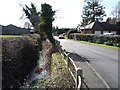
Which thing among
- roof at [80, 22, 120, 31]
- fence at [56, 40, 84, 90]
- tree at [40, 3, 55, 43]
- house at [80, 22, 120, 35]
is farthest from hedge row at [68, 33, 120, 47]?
fence at [56, 40, 84, 90]

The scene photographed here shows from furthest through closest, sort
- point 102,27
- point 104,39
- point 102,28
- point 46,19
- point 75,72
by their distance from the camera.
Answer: point 102,27 < point 102,28 < point 104,39 < point 46,19 < point 75,72

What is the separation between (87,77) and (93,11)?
54.5 meters

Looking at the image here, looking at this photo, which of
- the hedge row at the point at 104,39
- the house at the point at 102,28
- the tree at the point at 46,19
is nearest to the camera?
the tree at the point at 46,19

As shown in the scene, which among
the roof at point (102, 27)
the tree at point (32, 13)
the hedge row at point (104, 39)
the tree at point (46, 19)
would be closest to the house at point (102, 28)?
the roof at point (102, 27)

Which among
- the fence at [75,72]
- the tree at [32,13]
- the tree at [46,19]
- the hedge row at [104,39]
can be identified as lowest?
the fence at [75,72]

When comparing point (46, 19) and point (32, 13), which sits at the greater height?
point (32, 13)

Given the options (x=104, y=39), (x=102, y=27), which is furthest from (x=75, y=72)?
(x=102, y=27)

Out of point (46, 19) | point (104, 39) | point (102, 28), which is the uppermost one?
point (102, 28)

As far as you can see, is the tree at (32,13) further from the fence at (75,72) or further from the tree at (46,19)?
the fence at (75,72)

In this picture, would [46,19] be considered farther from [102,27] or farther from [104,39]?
[102,27]

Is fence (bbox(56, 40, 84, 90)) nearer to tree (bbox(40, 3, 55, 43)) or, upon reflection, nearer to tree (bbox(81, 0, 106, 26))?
tree (bbox(40, 3, 55, 43))

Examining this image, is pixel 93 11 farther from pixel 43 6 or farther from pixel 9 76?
pixel 9 76

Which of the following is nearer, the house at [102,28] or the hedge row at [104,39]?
the hedge row at [104,39]

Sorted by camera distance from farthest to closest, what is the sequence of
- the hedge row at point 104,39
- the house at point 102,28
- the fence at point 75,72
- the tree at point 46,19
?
the house at point 102,28 < the hedge row at point 104,39 < the tree at point 46,19 < the fence at point 75,72
